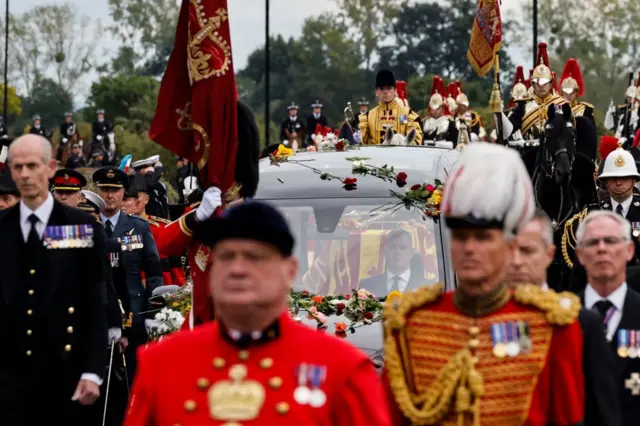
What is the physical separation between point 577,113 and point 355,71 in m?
83.6

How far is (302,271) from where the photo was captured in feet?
33.9

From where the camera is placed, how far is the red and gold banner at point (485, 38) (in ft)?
62.5

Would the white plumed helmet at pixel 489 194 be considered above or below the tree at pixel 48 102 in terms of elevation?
below

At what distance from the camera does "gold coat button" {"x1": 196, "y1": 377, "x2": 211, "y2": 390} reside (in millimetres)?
4820

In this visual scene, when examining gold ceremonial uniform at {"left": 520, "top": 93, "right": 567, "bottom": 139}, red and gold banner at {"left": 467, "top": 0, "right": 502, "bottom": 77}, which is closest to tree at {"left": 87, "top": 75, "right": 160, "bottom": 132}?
gold ceremonial uniform at {"left": 520, "top": 93, "right": 567, "bottom": 139}

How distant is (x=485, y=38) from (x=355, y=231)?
30.3ft

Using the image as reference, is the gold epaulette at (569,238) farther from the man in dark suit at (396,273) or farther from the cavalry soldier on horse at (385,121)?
the cavalry soldier on horse at (385,121)

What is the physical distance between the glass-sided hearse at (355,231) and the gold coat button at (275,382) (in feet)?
15.4

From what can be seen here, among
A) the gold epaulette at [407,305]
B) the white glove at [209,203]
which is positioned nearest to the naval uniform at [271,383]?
the gold epaulette at [407,305]

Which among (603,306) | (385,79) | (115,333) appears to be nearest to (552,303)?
(603,306)

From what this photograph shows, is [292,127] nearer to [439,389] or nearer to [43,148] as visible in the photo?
[43,148]

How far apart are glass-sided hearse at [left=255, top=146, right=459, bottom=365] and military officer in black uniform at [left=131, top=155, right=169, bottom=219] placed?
11753 mm

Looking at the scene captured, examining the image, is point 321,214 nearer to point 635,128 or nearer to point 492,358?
point 492,358

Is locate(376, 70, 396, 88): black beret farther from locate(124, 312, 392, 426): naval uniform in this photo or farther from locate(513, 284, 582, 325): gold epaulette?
locate(124, 312, 392, 426): naval uniform
